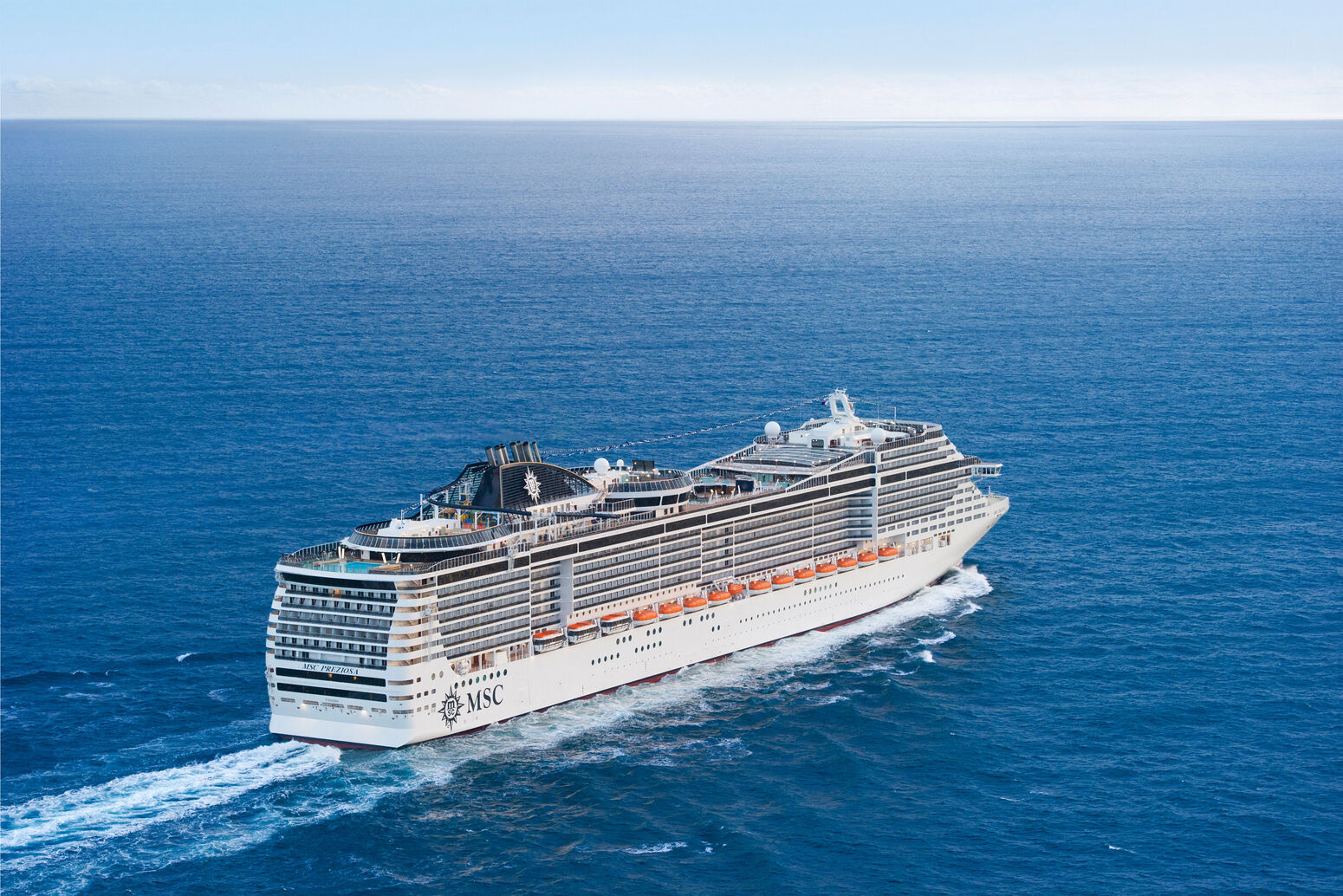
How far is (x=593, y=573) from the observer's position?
285 ft

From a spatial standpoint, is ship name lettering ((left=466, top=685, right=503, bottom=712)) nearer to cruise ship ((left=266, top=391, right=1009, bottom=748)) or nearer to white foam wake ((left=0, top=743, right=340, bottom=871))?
cruise ship ((left=266, top=391, right=1009, bottom=748))

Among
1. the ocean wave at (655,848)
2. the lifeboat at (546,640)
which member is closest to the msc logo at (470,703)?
the lifeboat at (546,640)

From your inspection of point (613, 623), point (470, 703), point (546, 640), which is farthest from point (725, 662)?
point (470, 703)

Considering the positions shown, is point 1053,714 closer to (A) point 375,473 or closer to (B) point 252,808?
(B) point 252,808

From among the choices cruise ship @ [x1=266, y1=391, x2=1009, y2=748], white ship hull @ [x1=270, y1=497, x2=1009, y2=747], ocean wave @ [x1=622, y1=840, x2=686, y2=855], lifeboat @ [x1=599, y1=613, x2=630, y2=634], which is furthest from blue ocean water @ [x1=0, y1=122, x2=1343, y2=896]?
lifeboat @ [x1=599, y1=613, x2=630, y2=634]

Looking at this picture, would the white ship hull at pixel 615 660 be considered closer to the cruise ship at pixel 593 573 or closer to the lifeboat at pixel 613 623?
the cruise ship at pixel 593 573

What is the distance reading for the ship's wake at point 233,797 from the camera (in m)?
66.4

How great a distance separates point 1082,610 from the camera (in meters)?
96.0

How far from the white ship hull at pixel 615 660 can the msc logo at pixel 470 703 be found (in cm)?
5

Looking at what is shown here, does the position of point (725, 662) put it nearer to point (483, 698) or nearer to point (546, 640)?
point (546, 640)

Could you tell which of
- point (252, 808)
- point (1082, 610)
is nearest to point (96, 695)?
point (252, 808)

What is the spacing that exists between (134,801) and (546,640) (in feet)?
77.5

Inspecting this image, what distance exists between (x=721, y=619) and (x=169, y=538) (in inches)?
1629

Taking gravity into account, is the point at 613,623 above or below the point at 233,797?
above
